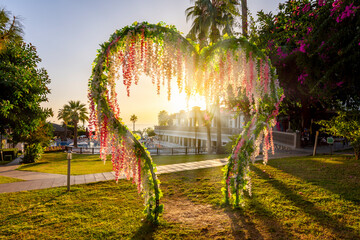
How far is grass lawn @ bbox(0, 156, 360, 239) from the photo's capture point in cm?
409

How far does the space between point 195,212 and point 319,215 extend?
111 inches

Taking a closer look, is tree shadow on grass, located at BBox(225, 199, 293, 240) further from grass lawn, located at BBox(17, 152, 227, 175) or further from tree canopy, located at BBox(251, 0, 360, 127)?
grass lawn, located at BBox(17, 152, 227, 175)

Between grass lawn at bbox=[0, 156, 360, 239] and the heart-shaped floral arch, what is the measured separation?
656 mm

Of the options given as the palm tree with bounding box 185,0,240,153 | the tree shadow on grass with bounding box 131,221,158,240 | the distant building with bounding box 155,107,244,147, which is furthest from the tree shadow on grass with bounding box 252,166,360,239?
the distant building with bounding box 155,107,244,147

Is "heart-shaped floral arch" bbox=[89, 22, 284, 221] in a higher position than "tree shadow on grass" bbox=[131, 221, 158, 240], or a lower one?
higher

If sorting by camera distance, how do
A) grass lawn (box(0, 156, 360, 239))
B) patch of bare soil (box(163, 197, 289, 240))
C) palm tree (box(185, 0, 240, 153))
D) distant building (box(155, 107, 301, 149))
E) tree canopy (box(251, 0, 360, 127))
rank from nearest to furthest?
patch of bare soil (box(163, 197, 289, 240)) < grass lawn (box(0, 156, 360, 239)) < tree canopy (box(251, 0, 360, 127)) < palm tree (box(185, 0, 240, 153)) < distant building (box(155, 107, 301, 149))

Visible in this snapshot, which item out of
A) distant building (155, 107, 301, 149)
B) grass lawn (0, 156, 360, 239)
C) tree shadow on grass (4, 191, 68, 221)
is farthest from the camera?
distant building (155, 107, 301, 149)

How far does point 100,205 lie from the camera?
18.9ft

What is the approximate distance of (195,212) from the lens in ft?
16.8

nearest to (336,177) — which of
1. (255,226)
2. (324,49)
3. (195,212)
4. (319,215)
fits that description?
(319,215)

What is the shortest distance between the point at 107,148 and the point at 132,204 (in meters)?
2.27

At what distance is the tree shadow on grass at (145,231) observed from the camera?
3.99m

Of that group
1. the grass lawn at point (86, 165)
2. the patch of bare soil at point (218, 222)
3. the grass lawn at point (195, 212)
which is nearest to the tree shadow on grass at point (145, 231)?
the grass lawn at point (195, 212)

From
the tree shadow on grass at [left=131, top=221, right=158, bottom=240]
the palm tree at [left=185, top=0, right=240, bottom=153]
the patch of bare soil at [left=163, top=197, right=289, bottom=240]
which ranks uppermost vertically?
the palm tree at [left=185, top=0, right=240, bottom=153]
